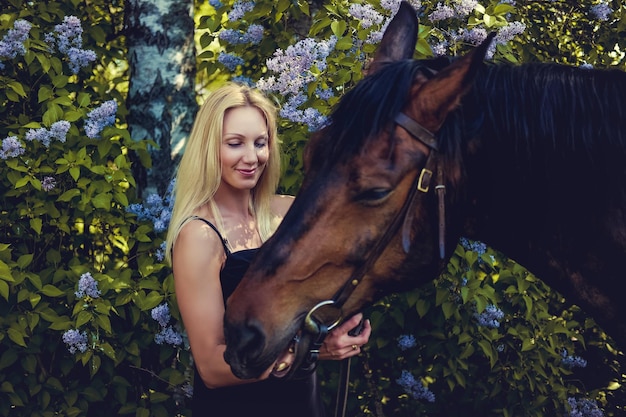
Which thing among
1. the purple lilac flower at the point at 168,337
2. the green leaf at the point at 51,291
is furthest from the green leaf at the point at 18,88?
the purple lilac flower at the point at 168,337

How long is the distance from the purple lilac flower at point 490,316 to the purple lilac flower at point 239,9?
6.09 ft

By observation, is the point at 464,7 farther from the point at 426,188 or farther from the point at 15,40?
the point at 15,40

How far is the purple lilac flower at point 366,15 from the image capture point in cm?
297

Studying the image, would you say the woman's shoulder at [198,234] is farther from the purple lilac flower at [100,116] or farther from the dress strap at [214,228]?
the purple lilac flower at [100,116]

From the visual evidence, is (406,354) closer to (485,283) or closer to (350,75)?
(485,283)

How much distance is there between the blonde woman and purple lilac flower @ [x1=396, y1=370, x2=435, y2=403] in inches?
32.2

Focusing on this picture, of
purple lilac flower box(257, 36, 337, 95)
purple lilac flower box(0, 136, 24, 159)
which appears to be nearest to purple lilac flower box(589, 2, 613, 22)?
purple lilac flower box(257, 36, 337, 95)

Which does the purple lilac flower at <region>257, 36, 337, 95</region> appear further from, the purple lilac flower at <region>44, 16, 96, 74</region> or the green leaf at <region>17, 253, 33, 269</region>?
the green leaf at <region>17, 253, 33, 269</region>

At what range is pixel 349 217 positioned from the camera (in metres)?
1.83

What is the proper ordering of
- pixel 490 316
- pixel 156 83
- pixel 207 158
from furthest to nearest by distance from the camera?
pixel 156 83 < pixel 490 316 < pixel 207 158

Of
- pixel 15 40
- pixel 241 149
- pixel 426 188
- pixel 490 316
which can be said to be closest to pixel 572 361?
pixel 490 316

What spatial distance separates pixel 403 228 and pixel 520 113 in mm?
425

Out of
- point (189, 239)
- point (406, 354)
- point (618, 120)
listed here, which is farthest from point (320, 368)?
point (618, 120)

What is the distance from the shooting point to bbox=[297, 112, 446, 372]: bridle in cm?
183
